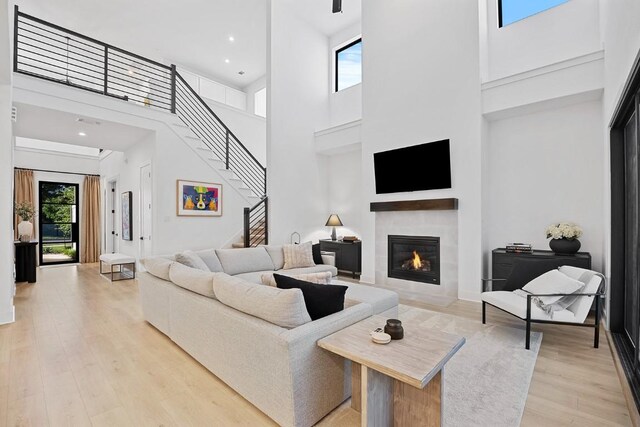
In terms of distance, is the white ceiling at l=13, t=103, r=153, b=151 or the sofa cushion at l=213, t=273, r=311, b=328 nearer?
the sofa cushion at l=213, t=273, r=311, b=328

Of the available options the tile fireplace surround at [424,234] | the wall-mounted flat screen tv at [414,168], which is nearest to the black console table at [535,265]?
the tile fireplace surround at [424,234]

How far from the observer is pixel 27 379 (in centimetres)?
232

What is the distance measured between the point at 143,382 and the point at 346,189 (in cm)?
530

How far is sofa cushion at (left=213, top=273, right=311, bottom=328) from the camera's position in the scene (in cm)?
180

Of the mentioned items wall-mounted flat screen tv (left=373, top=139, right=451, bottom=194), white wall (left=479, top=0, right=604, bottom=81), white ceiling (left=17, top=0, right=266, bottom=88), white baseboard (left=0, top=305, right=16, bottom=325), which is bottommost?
white baseboard (left=0, top=305, right=16, bottom=325)

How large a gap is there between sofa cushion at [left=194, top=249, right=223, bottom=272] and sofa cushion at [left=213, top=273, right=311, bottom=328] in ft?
6.53

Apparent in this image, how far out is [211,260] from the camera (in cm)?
412

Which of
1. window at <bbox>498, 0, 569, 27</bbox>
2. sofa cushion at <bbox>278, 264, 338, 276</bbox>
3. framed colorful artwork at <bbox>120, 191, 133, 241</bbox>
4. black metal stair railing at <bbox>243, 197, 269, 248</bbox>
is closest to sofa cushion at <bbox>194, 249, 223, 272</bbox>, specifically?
sofa cushion at <bbox>278, 264, 338, 276</bbox>

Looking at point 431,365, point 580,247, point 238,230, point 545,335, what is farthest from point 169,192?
point 580,247

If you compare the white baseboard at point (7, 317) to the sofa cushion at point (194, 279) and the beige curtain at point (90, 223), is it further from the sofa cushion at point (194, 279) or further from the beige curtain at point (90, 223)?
the beige curtain at point (90, 223)

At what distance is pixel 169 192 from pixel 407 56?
4.93 m

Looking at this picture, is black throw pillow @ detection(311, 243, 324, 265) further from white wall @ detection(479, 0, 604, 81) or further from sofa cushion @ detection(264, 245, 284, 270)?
white wall @ detection(479, 0, 604, 81)

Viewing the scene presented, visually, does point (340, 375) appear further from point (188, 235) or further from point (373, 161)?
point (188, 235)

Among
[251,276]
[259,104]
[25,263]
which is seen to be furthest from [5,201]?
[259,104]
